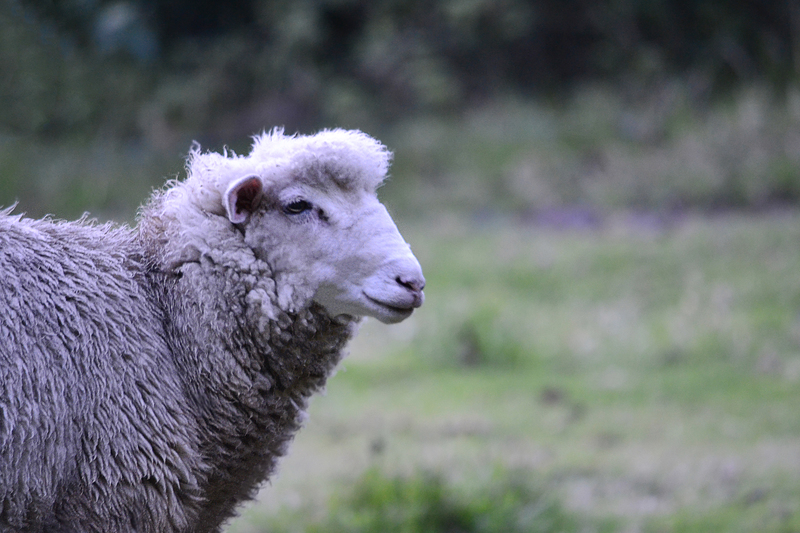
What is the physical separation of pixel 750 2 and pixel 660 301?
7975mm

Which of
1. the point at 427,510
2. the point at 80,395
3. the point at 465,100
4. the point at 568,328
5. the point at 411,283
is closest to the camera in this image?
the point at 80,395

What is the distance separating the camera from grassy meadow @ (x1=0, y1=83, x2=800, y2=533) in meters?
4.24

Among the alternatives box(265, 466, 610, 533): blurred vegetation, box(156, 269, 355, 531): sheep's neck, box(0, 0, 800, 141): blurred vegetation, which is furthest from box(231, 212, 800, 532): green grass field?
box(0, 0, 800, 141): blurred vegetation

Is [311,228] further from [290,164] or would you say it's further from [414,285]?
[414,285]

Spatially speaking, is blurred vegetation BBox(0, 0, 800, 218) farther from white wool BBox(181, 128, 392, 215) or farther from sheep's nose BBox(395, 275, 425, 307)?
sheep's nose BBox(395, 275, 425, 307)

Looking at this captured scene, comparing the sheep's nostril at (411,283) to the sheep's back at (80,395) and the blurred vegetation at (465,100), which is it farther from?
the blurred vegetation at (465,100)

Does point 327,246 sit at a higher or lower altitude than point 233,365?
higher

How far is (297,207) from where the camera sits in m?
2.54

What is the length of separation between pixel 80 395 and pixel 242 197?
0.73 meters

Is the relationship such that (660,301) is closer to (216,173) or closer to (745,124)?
(745,124)

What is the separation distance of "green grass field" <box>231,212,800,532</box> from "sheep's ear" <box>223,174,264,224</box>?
1106 millimetres

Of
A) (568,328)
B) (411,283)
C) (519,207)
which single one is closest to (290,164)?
(411,283)

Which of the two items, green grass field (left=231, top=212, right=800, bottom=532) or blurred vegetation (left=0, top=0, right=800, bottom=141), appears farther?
blurred vegetation (left=0, top=0, right=800, bottom=141)

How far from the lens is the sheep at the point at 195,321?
225 centimetres
